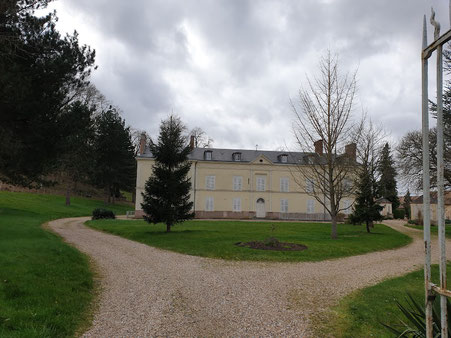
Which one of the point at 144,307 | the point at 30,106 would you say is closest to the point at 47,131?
the point at 30,106

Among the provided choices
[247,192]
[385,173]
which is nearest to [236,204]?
[247,192]

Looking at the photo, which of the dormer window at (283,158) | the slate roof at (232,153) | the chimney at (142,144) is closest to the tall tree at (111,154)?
the chimney at (142,144)

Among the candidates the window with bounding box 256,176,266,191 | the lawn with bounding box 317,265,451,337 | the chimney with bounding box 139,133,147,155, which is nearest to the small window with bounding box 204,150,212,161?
the window with bounding box 256,176,266,191

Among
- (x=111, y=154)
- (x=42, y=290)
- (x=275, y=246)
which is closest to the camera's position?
(x=42, y=290)

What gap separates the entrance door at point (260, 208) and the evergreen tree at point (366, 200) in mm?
15291

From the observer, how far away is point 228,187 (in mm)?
36375

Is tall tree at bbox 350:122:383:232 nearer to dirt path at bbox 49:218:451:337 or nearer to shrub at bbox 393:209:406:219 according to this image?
dirt path at bbox 49:218:451:337

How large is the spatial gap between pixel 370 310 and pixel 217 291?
3147 millimetres

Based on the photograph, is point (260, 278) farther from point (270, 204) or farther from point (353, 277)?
point (270, 204)

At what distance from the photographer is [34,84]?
33.2ft

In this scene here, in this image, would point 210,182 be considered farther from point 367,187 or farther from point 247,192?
point 367,187

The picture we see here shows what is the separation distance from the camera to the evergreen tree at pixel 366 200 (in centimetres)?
2130

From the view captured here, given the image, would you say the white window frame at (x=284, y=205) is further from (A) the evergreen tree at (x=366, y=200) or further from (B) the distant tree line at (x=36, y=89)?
(B) the distant tree line at (x=36, y=89)

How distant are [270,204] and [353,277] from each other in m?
27.9
